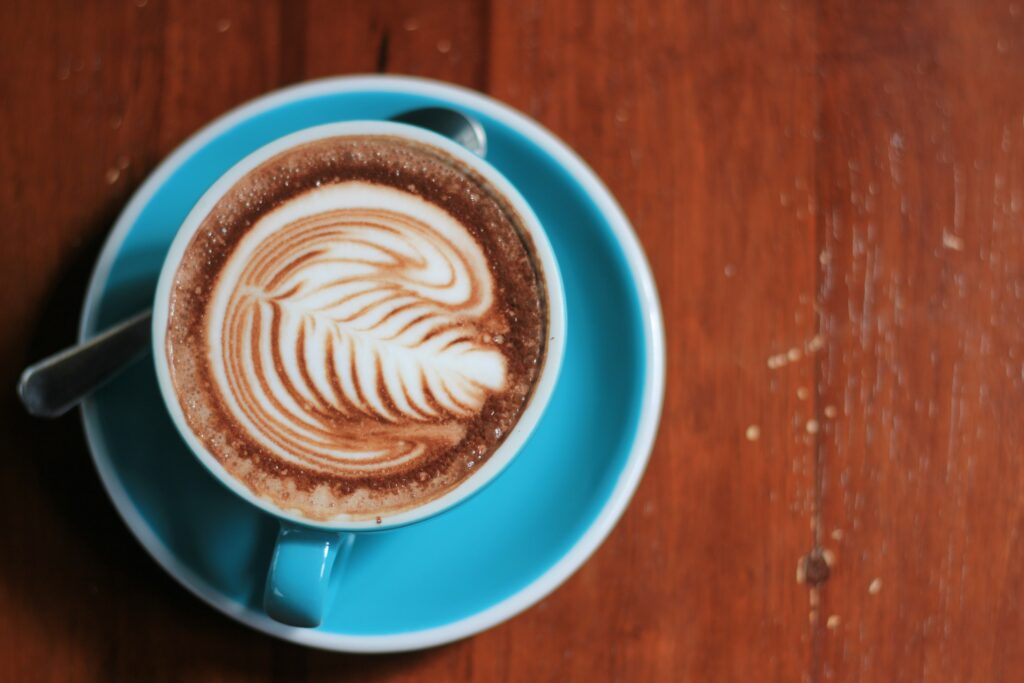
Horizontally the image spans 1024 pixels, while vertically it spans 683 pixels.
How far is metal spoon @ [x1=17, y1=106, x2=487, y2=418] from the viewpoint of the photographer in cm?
91

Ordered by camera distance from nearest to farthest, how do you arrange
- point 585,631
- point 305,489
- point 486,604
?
point 305,489
point 486,604
point 585,631

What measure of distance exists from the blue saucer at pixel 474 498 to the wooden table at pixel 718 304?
4.8 inches

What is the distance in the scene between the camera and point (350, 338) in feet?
2.81

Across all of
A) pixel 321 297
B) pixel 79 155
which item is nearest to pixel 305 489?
pixel 321 297

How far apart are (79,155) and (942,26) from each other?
3.63ft

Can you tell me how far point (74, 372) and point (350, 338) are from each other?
307mm

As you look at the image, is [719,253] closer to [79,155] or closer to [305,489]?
[305,489]

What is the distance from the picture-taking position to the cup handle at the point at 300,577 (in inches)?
31.4

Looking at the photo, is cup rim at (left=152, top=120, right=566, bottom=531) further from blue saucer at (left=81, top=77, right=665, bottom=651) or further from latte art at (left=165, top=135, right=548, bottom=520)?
blue saucer at (left=81, top=77, right=665, bottom=651)

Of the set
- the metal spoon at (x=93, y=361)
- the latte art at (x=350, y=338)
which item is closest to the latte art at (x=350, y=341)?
the latte art at (x=350, y=338)

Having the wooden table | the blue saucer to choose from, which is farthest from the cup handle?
the wooden table

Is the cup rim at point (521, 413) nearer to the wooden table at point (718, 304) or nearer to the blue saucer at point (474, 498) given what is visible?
the blue saucer at point (474, 498)

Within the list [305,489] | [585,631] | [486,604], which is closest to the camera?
[305,489]

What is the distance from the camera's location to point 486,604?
951 mm
